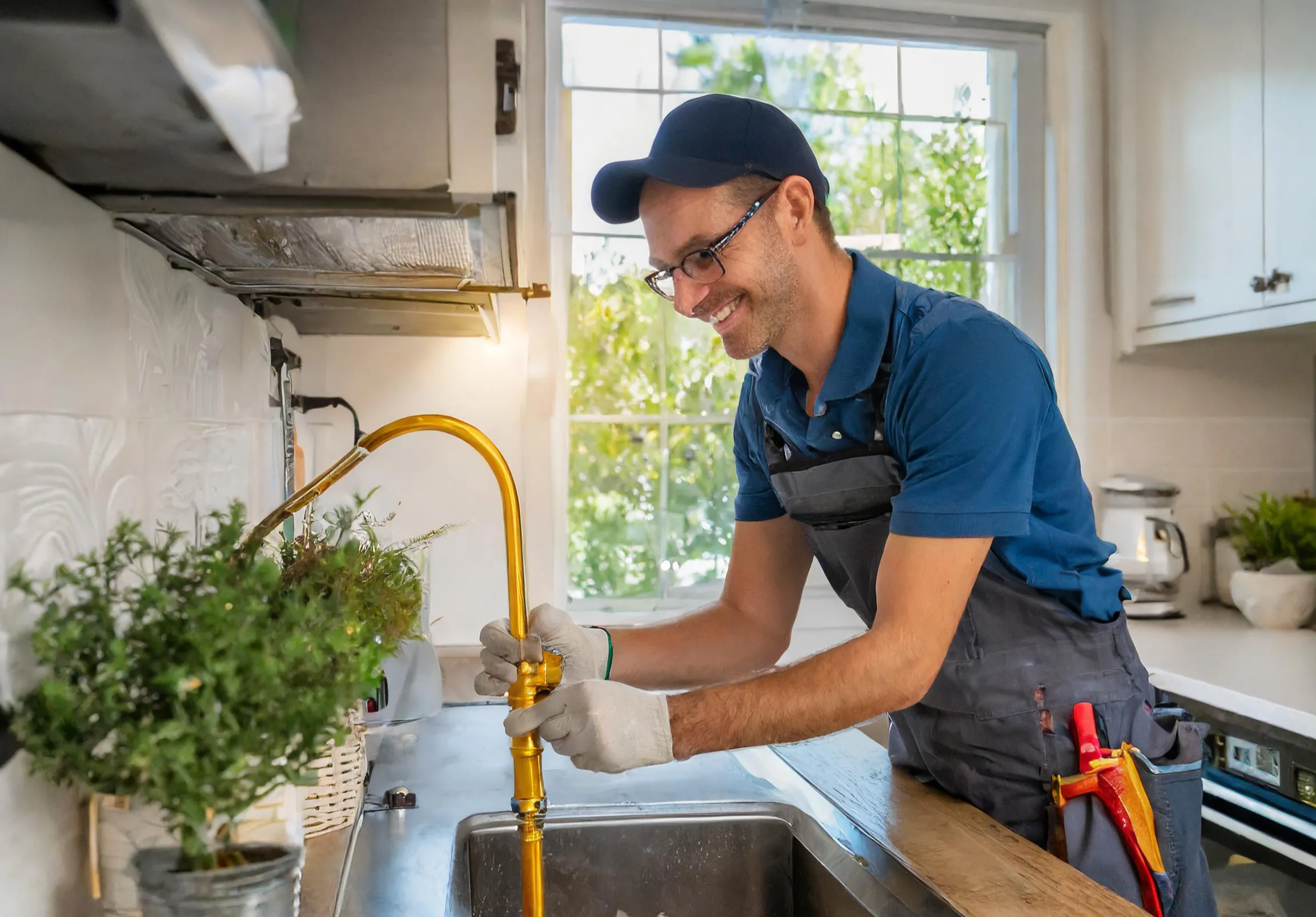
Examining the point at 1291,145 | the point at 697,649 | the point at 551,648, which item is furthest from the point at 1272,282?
the point at 551,648

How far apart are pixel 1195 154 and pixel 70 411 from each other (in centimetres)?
245

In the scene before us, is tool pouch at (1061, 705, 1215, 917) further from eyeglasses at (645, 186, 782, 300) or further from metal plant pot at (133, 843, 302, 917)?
metal plant pot at (133, 843, 302, 917)

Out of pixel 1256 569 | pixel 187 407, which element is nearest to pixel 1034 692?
pixel 187 407

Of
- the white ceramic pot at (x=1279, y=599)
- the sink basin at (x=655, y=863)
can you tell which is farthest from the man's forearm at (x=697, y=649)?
the white ceramic pot at (x=1279, y=599)

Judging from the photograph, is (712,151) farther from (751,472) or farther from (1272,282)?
(1272,282)

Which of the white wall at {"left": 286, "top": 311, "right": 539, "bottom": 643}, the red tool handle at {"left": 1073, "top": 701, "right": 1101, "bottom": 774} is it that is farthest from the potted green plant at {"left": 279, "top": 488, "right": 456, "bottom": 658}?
the white wall at {"left": 286, "top": 311, "right": 539, "bottom": 643}

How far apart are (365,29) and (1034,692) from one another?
103cm

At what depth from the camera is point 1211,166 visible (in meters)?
2.36

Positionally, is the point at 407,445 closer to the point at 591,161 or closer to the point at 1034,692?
the point at 591,161

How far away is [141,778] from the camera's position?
1.79 feet

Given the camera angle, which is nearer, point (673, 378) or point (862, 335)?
point (862, 335)

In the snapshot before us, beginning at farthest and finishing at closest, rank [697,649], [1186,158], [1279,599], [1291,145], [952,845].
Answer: [1186,158], [1279,599], [1291,145], [697,649], [952,845]

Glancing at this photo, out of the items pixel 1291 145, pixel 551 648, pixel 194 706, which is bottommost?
pixel 551 648

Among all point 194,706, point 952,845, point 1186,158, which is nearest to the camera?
point 194,706
